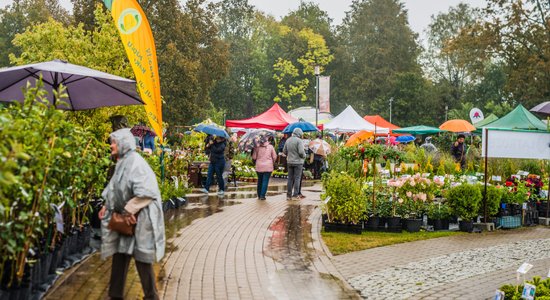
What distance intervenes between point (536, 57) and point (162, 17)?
23.6 metres

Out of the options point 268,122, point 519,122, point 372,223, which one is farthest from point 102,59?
point 519,122

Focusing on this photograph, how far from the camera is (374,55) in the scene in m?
65.2

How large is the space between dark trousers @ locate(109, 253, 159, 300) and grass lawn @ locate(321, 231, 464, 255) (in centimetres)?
401

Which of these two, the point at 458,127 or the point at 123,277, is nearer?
the point at 123,277

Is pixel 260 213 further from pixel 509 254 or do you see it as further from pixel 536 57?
pixel 536 57

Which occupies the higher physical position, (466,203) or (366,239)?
(466,203)

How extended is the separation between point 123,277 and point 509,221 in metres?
9.31

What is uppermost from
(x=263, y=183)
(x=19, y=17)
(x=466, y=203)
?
(x=19, y=17)

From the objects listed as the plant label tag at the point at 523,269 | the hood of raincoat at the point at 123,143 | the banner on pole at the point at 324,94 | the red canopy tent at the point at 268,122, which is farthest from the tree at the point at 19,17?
the plant label tag at the point at 523,269

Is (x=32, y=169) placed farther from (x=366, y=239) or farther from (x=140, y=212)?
(x=366, y=239)

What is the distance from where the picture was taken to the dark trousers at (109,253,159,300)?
5.46 meters

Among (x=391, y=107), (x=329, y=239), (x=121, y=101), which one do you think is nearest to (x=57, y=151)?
(x=121, y=101)

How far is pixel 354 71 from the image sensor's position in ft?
Answer: 221

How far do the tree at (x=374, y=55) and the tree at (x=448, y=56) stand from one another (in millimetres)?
2656
